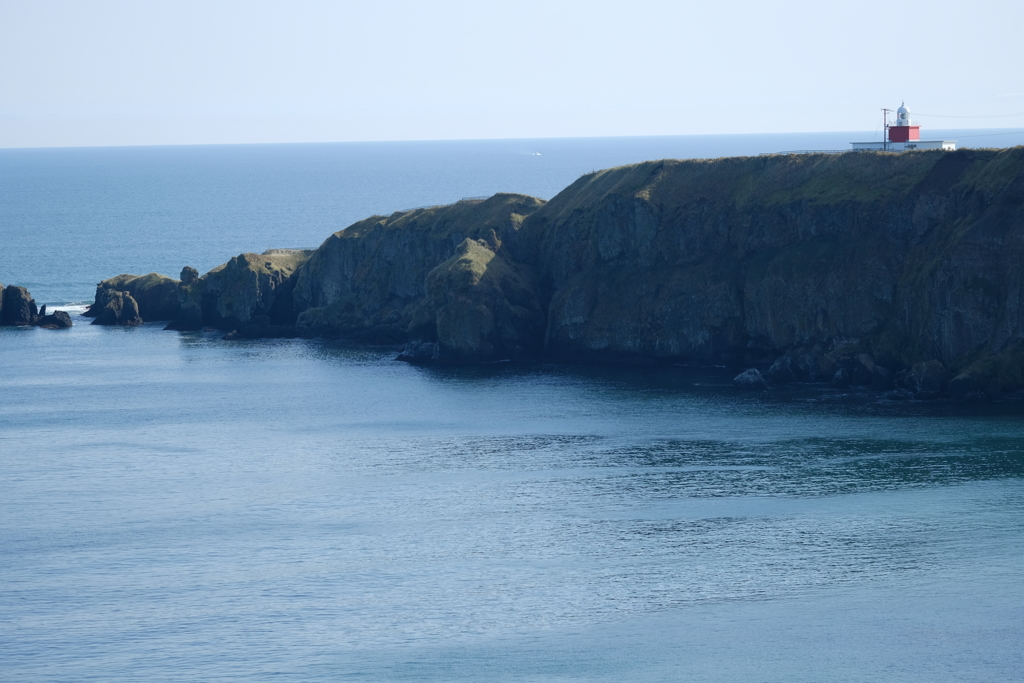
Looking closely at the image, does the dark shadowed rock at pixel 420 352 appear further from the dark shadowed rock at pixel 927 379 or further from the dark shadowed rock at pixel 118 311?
the dark shadowed rock at pixel 927 379

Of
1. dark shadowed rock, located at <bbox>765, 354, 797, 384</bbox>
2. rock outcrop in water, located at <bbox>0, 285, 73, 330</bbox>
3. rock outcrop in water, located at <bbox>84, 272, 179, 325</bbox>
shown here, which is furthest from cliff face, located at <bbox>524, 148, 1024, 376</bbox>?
rock outcrop in water, located at <bbox>0, 285, 73, 330</bbox>

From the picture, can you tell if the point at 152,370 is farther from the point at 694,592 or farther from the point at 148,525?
the point at 694,592

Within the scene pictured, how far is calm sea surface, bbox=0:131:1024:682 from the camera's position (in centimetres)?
5288

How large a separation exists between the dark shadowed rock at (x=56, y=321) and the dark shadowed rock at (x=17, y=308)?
1.31 m

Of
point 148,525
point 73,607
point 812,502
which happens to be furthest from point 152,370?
point 812,502

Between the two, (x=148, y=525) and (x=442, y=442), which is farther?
(x=442, y=442)

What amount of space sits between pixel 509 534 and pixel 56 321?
93.3 m

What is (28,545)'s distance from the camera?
220 feet

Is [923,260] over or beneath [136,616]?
over

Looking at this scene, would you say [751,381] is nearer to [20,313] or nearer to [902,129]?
[902,129]

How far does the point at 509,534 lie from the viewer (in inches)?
2643

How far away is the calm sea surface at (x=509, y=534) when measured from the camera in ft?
173

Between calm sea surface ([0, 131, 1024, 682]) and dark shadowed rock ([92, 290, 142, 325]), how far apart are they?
125ft

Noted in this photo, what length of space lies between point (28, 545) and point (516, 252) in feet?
233
